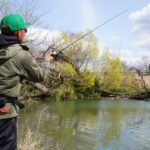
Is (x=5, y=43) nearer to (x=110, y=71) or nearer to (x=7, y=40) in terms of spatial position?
(x=7, y=40)

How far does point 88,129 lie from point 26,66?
1211 centimetres

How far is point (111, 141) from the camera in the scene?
1280 centimetres

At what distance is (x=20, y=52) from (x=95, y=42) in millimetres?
29089

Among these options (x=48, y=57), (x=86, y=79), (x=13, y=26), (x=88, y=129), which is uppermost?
(x=86, y=79)

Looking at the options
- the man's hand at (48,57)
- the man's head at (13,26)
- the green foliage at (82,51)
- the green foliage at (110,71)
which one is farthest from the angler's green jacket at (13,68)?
the green foliage at (110,71)

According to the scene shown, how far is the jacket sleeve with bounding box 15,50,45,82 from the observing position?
10.2 feet

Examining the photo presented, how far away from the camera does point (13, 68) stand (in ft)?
10.3

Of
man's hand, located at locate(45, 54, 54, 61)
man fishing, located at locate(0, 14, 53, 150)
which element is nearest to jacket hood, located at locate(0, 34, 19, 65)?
man fishing, located at locate(0, 14, 53, 150)

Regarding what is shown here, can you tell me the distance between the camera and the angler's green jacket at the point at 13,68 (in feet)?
10.2

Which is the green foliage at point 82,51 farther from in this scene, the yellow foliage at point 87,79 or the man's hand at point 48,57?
the man's hand at point 48,57

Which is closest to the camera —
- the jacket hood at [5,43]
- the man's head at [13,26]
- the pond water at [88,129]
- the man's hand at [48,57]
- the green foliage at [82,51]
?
the jacket hood at [5,43]

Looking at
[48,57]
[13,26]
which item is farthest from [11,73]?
[48,57]

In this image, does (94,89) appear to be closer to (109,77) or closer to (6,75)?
(109,77)

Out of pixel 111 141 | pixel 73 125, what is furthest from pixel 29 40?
pixel 73 125
